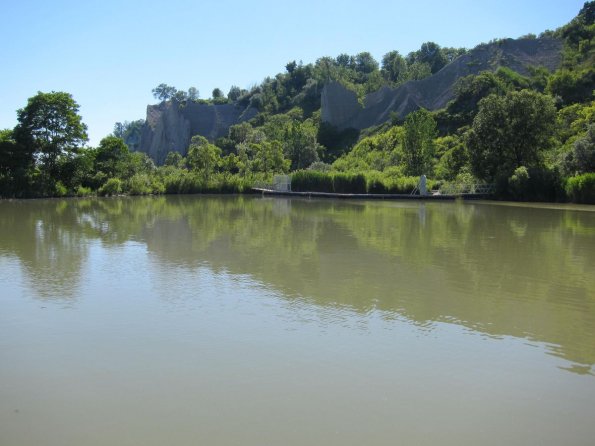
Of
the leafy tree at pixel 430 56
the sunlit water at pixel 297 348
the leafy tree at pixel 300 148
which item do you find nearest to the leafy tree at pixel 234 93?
the leafy tree at pixel 430 56

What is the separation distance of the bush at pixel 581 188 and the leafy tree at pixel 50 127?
39970 mm

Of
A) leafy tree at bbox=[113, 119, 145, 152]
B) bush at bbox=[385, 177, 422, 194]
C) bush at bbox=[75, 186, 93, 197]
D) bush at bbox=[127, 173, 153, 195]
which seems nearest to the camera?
bush at bbox=[385, 177, 422, 194]

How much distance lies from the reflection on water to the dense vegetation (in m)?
18.5

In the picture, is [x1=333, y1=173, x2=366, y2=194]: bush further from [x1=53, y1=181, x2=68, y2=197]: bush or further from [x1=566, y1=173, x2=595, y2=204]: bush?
[x1=53, y1=181, x2=68, y2=197]: bush

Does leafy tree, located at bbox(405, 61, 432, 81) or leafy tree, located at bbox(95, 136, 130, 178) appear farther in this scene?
leafy tree, located at bbox(405, 61, 432, 81)

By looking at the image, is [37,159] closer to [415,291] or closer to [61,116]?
[61,116]

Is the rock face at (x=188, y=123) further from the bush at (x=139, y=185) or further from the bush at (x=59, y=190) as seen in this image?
the bush at (x=59, y=190)

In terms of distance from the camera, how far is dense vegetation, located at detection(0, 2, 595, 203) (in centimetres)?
4025

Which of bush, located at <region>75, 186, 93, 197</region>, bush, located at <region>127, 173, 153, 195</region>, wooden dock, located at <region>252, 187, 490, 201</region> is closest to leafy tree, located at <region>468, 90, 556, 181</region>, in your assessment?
wooden dock, located at <region>252, 187, 490, 201</region>

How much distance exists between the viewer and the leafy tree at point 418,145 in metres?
51.5

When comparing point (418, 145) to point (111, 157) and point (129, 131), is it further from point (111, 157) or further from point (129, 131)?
point (129, 131)

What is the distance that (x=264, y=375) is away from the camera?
19.0ft

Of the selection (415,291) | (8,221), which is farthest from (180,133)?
(415,291)

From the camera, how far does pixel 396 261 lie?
12.9m
